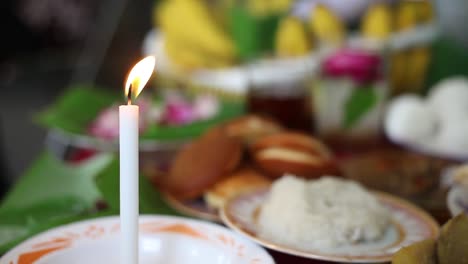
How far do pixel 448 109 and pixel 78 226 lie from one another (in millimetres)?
483

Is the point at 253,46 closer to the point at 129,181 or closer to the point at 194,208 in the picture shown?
the point at 194,208

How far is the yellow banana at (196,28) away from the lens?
1180mm

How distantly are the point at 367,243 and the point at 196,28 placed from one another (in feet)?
2.66

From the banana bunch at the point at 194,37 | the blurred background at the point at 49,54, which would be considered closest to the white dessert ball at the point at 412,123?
the banana bunch at the point at 194,37

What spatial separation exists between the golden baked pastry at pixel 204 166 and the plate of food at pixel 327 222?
71mm

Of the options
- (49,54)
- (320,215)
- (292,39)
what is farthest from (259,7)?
(49,54)

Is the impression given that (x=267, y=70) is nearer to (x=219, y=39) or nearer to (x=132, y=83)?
(x=219, y=39)

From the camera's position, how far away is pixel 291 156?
58 centimetres

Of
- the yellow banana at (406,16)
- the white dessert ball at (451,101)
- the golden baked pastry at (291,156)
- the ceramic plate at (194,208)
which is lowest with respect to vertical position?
the ceramic plate at (194,208)

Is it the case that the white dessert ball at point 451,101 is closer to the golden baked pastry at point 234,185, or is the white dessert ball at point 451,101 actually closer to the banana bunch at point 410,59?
the banana bunch at point 410,59

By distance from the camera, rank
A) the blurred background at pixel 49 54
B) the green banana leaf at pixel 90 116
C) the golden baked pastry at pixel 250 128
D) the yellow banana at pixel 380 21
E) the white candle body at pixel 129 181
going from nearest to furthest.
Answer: the white candle body at pixel 129 181 → the golden baked pastry at pixel 250 128 → the green banana leaf at pixel 90 116 → the yellow banana at pixel 380 21 → the blurred background at pixel 49 54

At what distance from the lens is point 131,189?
1.27ft

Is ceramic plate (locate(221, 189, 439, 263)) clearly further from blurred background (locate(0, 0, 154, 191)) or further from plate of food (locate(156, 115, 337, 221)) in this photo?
blurred background (locate(0, 0, 154, 191))

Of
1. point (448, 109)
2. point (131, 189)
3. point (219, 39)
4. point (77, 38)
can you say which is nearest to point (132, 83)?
point (131, 189)
